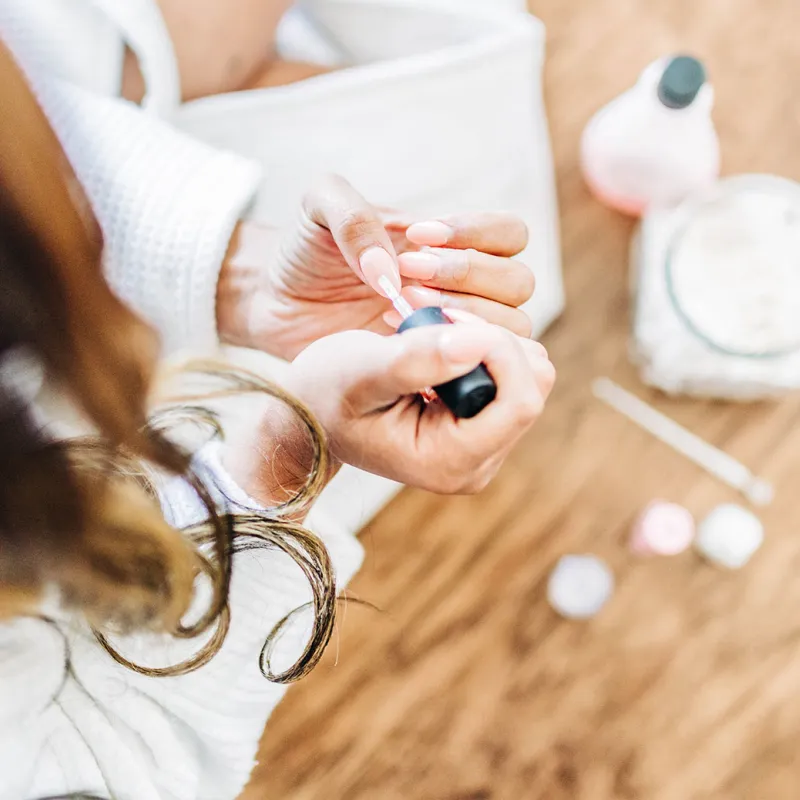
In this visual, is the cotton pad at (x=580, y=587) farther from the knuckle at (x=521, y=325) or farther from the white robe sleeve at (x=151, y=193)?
the white robe sleeve at (x=151, y=193)

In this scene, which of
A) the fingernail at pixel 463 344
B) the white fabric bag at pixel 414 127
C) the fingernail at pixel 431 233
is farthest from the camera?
the white fabric bag at pixel 414 127

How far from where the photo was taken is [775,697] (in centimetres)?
58

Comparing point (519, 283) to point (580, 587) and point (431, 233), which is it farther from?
point (580, 587)

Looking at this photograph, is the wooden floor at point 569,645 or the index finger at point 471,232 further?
the wooden floor at point 569,645

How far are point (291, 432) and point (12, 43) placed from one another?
1.24 feet

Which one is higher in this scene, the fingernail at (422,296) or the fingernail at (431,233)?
the fingernail at (431,233)

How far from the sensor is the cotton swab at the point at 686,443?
2.00 ft

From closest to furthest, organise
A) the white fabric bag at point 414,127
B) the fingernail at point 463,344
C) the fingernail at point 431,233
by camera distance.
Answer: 1. the fingernail at point 463,344
2. the fingernail at point 431,233
3. the white fabric bag at point 414,127

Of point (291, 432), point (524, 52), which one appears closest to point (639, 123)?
point (524, 52)

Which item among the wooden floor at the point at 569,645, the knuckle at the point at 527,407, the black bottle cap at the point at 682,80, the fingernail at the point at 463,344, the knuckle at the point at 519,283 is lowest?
the wooden floor at the point at 569,645

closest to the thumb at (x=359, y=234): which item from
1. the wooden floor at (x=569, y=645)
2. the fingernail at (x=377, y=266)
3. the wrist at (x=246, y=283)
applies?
the fingernail at (x=377, y=266)

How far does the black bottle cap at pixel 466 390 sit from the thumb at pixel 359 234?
5 centimetres

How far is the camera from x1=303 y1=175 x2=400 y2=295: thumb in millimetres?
428

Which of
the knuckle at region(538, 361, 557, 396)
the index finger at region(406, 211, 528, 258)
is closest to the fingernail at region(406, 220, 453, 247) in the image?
the index finger at region(406, 211, 528, 258)
